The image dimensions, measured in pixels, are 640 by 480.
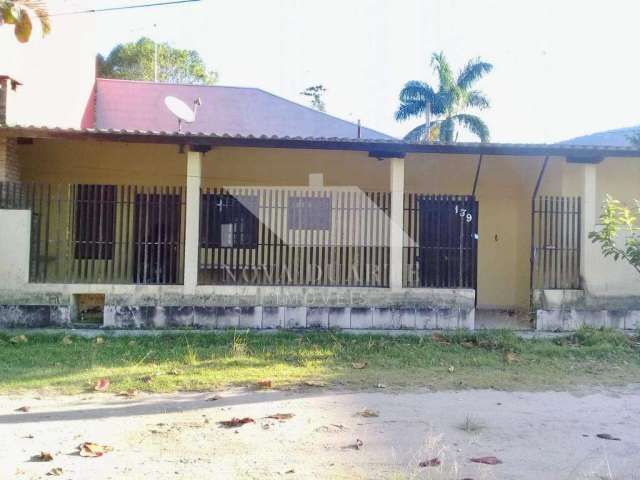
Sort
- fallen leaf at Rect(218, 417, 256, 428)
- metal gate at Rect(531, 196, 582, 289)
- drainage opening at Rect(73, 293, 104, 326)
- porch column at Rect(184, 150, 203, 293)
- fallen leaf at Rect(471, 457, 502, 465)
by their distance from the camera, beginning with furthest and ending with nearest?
metal gate at Rect(531, 196, 582, 289), porch column at Rect(184, 150, 203, 293), drainage opening at Rect(73, 293, 104, 326), fallen leaf at Rect(218, 417, 256, 428), fallen leaf at Rect(471, 457, 502, 465)

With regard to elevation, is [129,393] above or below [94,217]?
below

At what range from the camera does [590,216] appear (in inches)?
364

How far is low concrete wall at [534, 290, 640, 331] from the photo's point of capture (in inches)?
350

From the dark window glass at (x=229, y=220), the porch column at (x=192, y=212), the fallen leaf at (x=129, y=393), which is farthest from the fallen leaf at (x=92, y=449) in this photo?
the dark window glass at (x=229, y=220)

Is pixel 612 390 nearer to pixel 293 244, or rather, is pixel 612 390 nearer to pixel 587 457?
pixel 587 457

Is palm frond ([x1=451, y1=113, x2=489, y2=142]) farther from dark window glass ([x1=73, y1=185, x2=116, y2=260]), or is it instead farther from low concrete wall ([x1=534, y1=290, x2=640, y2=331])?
dark window glass ([x1=73, y1=185, x2=116, y2=260])

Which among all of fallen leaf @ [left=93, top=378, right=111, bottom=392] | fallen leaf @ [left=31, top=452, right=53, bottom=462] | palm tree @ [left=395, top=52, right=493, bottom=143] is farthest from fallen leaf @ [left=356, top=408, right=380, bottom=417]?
palm tree @ [left=395, top=52, right=493, bottom=143]

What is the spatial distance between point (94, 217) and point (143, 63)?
715 inches

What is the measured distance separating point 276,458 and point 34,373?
3645 mm

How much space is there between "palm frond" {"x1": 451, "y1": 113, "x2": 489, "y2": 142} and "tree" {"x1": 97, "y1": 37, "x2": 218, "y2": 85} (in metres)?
12.7

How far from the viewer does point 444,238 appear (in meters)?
9.18

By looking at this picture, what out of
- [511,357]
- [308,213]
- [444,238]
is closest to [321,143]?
[308,213]

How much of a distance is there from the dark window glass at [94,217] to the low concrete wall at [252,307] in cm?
75

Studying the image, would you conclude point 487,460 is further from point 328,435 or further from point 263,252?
point 263,252
